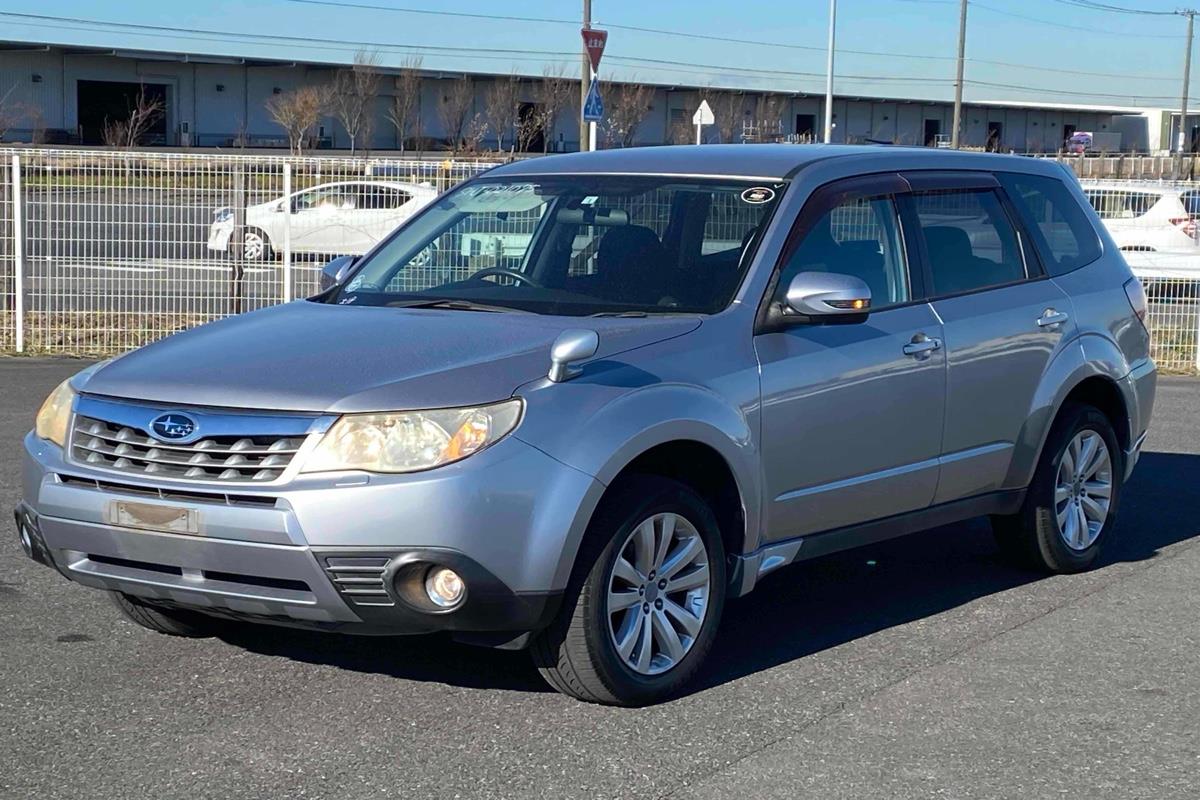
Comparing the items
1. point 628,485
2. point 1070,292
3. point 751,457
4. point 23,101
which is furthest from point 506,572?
point 23,101

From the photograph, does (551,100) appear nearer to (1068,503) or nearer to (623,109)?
(623,109)

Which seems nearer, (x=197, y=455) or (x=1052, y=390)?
(x=197, y=455)

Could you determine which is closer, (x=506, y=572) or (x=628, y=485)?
(x=506, y=572)

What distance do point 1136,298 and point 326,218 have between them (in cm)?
961

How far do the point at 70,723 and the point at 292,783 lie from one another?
0.87 m

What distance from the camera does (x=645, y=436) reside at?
4.83 m

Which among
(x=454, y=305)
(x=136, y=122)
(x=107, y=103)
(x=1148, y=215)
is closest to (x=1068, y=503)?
(x=454, y=305)

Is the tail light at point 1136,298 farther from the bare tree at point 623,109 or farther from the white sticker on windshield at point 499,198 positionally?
the bare tree at point 623,109

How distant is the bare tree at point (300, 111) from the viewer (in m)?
49.8

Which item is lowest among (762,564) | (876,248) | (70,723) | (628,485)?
(70,723)

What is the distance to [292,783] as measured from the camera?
4305 mm

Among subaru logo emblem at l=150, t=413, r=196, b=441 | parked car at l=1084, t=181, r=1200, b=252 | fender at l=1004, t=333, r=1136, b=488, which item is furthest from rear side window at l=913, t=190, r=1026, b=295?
parked car at l=1084, t=181, r=1200, b=252

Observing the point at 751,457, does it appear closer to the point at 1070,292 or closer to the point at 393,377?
the point at 393,377

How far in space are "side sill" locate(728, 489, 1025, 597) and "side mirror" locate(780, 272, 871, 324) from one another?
78 cm
